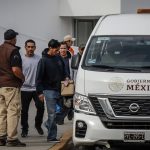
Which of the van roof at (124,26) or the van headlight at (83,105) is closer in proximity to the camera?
the van headlight at (83,105)

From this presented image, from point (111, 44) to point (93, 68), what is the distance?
0.76 meters

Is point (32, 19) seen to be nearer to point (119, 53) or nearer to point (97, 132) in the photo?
point (119, 53)

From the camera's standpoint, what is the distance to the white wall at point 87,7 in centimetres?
2062

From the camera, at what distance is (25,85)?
1192 cm

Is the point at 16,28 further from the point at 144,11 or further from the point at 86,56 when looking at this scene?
the point at 86,56

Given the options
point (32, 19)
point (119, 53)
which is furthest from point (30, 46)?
point (32, 19)

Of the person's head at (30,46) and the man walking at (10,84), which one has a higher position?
the person's head at (30,46)

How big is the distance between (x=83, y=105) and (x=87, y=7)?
11972mm

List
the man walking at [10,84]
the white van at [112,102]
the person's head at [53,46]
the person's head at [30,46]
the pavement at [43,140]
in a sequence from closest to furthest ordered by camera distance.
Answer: the white van at [112,102] < the man walking at [10,84] < the pavement at [43,140] < the person's head at [53,46] < the person's head at [30,46]

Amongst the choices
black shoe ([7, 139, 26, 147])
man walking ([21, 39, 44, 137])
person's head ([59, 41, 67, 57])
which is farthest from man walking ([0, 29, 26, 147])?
person's head ([59, 41, 67, 57])

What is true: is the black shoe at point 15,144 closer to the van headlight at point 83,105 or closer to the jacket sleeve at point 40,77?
the jacket sleeve at point 40,77

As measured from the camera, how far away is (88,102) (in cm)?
919

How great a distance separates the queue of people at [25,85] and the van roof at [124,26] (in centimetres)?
108

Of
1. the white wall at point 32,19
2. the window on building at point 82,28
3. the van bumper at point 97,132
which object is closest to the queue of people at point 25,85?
the van bumper at point 97,132
